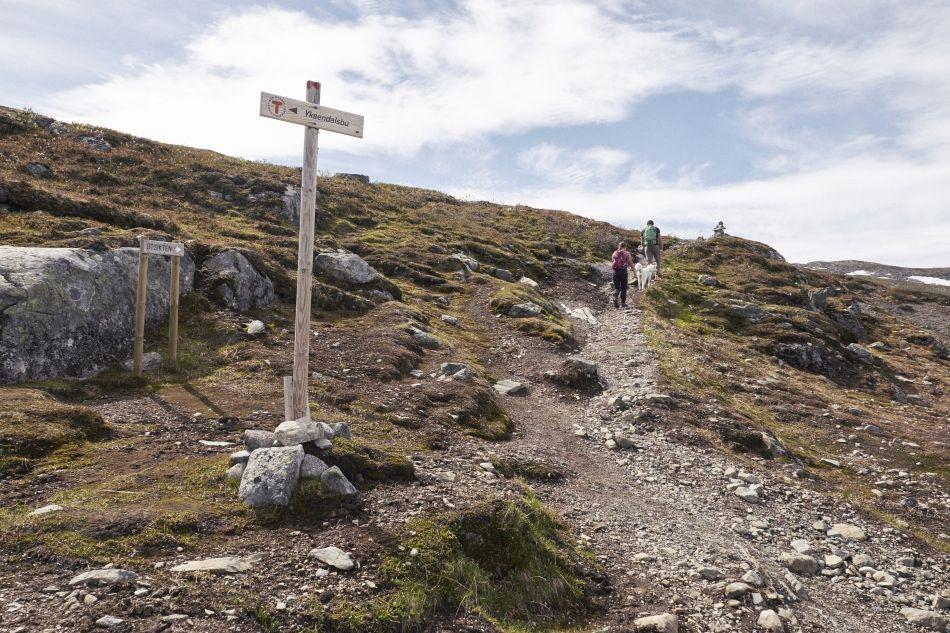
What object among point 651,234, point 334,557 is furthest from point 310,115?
point 651,234

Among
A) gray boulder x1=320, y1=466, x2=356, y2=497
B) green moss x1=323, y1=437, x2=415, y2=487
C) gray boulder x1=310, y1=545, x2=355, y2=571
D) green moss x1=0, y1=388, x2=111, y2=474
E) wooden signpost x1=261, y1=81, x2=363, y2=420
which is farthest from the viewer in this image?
wooden signpost x1=261, y1=81, x2=363, y2=420

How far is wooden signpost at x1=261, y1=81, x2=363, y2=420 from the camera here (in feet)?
29.2

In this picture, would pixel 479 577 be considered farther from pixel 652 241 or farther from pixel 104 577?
pixel 652 241

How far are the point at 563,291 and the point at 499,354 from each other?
1564 cm

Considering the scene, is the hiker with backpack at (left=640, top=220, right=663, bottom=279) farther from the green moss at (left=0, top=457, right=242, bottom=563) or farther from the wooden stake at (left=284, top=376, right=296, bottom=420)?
the green moss at (left=0, top=457, right=242, bottom=563)

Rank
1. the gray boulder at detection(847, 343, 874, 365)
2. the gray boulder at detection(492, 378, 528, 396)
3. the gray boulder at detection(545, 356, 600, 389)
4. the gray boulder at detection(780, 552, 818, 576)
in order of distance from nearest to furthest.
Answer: the gray boulder at detection(780, 552, 818, 576) → the gray boulder at detection(492, 378, 528, 396) → the gray boulder at detection(545, 356, 600, 389) → the gray boulder at detection(847, 343, 874, 365)

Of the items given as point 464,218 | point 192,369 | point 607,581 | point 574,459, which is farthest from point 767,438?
point 464,218

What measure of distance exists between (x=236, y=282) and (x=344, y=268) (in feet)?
21.5

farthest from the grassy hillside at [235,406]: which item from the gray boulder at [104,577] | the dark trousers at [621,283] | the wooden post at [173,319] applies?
the dark trousers at [621,283]

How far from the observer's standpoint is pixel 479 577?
22.9ft

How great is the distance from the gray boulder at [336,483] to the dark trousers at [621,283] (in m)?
23.6

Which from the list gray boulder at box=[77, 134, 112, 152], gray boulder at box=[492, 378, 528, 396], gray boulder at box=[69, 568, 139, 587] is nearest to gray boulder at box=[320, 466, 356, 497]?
gray boulder at box=[69, 568, 139, 587]

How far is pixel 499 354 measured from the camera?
21203mm

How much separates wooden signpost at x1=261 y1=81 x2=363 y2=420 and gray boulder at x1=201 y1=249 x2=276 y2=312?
9469 millimetres
